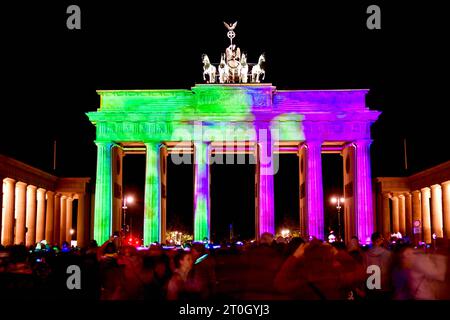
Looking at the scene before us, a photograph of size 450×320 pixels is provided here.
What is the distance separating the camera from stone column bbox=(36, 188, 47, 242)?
63094mm

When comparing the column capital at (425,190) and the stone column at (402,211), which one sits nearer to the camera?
the column capital at (425,190)

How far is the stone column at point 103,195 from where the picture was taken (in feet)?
194

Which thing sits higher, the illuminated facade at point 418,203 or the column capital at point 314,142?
the column capital at point 314,142

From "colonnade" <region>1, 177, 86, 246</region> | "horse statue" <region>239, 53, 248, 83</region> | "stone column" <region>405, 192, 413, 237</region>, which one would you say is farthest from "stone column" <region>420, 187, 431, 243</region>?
"colonnade" <region>1, 177, 86, 246</region>

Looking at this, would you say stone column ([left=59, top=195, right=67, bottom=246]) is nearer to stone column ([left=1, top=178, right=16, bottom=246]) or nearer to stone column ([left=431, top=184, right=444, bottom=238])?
stone column ([left=1, top=178, right=16, bottom=246])

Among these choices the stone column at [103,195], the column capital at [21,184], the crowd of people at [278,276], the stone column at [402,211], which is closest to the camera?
the crowd of people at [278,276]

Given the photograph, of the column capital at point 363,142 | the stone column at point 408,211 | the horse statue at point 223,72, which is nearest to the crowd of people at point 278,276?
the column capital at point 363,142

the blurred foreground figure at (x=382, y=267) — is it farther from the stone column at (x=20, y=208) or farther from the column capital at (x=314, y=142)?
the stone column at (x=20, y=208)

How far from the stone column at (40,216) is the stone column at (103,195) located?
7394 millimetres

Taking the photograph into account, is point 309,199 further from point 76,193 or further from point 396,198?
point 76,193

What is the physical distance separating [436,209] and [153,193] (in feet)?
90.7

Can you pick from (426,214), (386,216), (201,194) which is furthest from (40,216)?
(426,214)

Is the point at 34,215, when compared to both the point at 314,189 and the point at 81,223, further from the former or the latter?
the point at 314,189
